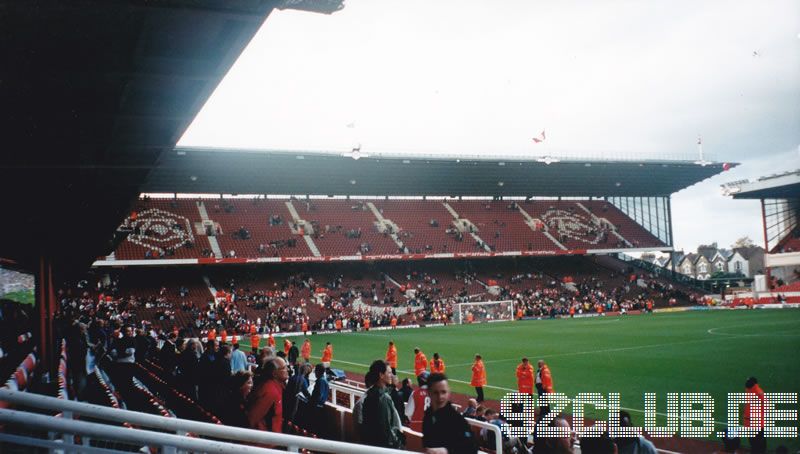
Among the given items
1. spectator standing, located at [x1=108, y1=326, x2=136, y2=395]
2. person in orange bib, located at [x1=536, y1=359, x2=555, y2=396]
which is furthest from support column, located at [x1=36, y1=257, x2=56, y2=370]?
person in orange bib, located at [x1=536, y1=359, x2=555, y2=396]

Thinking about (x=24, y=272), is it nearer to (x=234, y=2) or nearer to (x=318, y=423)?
(x=318, y=423)

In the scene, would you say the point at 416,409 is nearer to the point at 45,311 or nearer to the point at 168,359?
the point at 168,359

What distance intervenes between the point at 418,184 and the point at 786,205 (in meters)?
33.9

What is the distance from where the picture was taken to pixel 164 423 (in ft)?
10.7

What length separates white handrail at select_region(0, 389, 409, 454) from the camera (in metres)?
3.18

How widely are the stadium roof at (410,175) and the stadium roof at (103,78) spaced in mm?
35132

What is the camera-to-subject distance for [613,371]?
1920cm

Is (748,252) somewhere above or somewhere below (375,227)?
below

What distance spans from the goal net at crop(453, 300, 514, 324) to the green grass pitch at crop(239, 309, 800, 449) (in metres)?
6.05

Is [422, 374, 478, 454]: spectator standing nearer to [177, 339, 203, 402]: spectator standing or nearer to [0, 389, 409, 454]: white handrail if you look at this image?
[0, 389, 409, 454]: white handrail

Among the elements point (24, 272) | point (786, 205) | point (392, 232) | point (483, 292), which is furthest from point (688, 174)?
point (24, 272)

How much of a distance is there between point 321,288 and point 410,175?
12511mm

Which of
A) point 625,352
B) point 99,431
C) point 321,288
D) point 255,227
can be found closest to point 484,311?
point 321,288

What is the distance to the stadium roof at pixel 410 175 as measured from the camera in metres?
45.2
